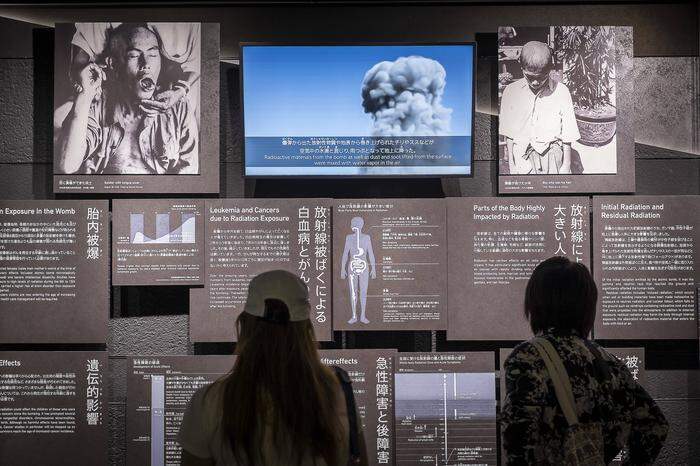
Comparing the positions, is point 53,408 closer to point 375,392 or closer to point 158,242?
point 158,242

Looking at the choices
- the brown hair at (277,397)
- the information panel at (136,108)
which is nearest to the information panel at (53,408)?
the information panel at (136,108)

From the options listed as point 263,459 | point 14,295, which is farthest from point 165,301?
point 263,459

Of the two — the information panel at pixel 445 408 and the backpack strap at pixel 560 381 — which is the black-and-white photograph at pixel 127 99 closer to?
the information panel at pixel 445 408

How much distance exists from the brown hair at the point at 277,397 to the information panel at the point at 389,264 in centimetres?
201

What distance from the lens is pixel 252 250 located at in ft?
12.1

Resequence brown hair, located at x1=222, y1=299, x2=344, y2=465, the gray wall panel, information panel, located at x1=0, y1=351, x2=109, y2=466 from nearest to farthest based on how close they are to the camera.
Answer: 1. brown hair, located at x1=222, y1=299, x2=344, y2=465
2. information panel, located at x1=0, y1=351, x2=109, y2=466
3. the gray wall panel

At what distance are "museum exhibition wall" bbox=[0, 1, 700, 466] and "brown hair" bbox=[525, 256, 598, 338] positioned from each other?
5.08 feet

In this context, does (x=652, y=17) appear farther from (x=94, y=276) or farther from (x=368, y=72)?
(x=94, y=276)

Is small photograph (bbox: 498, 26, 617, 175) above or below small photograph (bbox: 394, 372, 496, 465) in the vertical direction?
above

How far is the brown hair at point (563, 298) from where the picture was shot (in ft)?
6.95

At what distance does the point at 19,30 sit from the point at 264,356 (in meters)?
2.99

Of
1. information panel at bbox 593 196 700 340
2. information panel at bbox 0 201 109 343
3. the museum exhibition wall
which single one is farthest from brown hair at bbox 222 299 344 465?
information panel at bbox 593 196 700 340

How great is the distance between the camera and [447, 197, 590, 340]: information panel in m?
3.70

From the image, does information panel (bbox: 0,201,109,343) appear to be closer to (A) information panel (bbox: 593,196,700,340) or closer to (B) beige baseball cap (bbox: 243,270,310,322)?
(B) beige baseball cap (bbox: 243,270,310,322)
